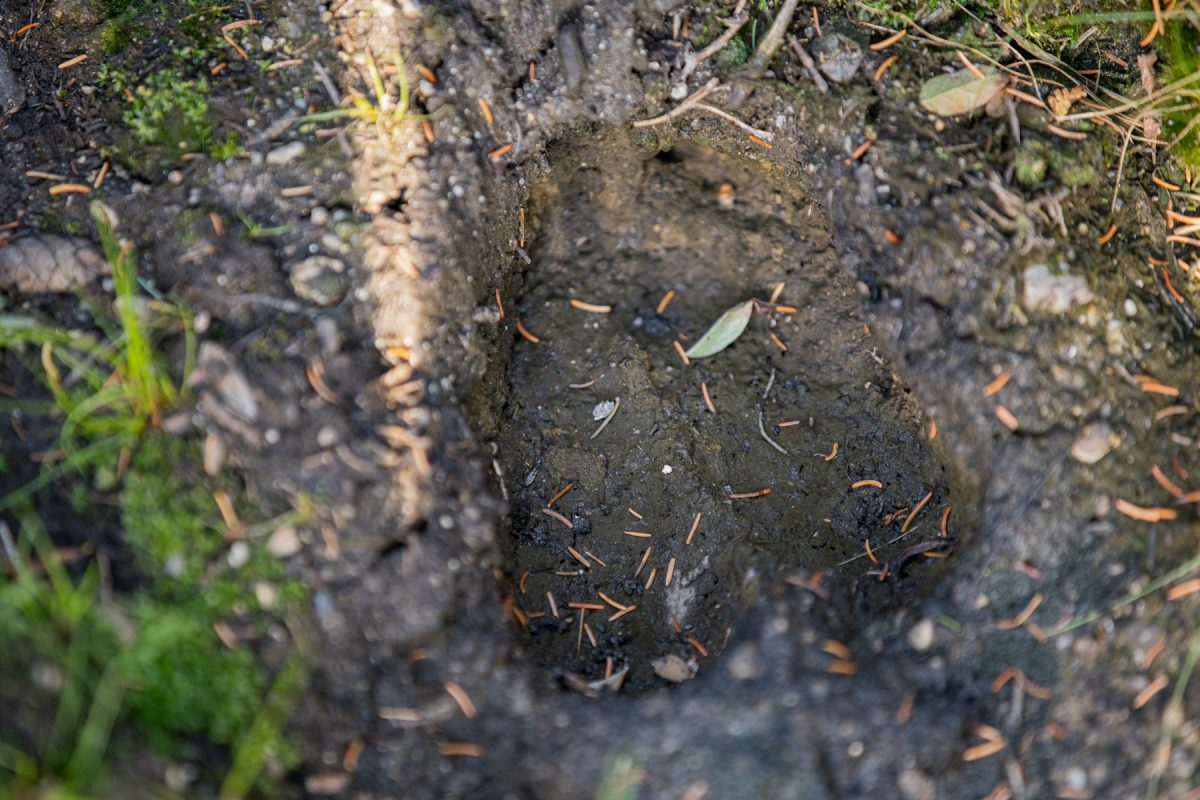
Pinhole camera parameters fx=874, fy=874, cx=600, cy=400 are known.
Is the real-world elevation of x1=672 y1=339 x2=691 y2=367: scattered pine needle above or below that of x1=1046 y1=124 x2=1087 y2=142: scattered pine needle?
below

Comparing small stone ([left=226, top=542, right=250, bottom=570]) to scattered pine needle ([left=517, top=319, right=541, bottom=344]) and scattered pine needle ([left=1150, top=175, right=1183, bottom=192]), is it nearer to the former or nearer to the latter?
scattered pine needle ([left=517, top=319, right=541, bottom=344])

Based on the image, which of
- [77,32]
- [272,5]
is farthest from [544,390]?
[77,32]

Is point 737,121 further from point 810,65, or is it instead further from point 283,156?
point 283,156

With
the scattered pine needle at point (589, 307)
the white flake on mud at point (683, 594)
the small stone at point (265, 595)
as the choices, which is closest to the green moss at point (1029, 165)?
the scattered pine needle at point (589, 307)

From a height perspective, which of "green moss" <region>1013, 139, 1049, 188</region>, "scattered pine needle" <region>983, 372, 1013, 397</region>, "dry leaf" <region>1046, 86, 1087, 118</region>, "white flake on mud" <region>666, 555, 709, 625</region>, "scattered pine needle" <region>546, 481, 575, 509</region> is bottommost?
"white flake on mud" <region>666, 555, 709, 625</region>

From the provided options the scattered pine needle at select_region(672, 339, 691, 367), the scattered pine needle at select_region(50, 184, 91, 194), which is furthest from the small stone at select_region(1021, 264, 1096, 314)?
the scattered pine needle at select_region(50, 184, 91, 194)
